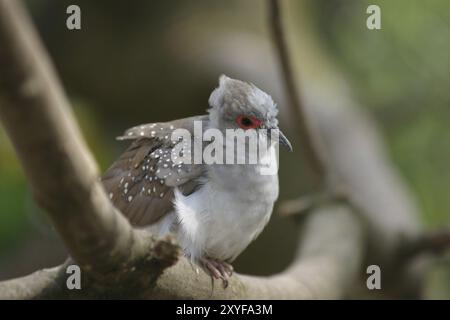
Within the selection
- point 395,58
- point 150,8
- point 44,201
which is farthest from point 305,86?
point 44,201

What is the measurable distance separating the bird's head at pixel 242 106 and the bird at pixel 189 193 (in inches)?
6.4

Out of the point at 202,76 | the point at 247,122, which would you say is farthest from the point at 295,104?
the point at 247,122

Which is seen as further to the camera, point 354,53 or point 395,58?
point 354,53

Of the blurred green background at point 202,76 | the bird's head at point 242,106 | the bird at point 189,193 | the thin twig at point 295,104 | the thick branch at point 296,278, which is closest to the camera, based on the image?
the thick branch at point 296,278

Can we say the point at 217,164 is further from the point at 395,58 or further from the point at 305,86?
the point at 395,58

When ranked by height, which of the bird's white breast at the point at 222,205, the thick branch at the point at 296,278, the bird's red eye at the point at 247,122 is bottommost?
the thick branch at the point at 296,278

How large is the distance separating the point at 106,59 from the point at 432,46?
6.27ft

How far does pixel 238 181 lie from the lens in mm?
1868

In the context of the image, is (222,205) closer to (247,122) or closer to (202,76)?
(247,122)

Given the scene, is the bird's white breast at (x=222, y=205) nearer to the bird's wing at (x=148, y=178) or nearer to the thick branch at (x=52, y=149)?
the bird's wing at (x=148, y=178)

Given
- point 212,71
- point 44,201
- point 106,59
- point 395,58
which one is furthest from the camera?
point 395,58

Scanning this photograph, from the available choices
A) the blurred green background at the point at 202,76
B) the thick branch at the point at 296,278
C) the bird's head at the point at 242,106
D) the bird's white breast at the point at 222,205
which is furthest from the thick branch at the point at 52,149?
the blurred green background at the point at 202,76

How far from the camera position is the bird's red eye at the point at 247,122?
1.59m

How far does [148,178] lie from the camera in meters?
1.91
